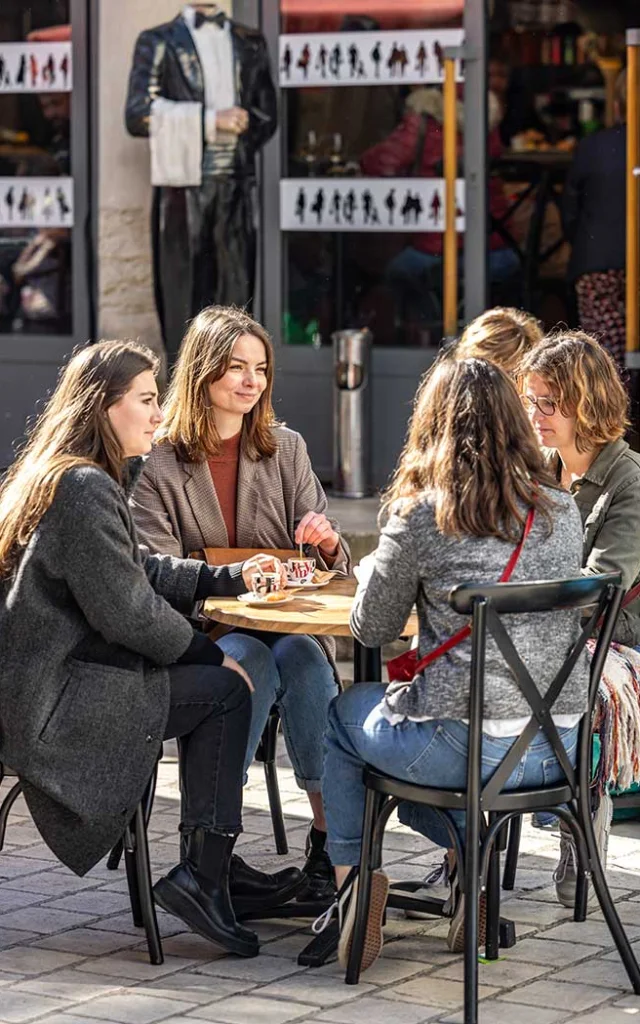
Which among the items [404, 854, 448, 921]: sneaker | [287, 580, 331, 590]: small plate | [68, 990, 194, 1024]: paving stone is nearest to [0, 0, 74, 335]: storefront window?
[287, 580, 331, 590]: small plate

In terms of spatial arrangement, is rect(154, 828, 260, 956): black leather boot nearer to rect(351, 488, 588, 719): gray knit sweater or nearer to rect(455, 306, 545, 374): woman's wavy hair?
rect(351, 488, 588, 719): gray knit sweater

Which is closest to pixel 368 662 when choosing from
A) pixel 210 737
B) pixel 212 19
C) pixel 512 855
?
pixel 210 737

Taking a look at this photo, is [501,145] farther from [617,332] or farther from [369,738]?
[369,738]

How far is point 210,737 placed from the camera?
4.14 m

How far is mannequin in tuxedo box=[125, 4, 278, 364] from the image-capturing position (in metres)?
7.77

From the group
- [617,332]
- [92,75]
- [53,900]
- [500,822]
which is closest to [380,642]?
[500,822]

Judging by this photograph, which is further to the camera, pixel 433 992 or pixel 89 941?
pixel 89 941

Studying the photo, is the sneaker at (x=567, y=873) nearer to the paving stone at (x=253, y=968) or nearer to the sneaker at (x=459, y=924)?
the sneaker at (x=459, y=924)

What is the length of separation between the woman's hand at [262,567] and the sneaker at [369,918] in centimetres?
71

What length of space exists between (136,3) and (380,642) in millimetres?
5093

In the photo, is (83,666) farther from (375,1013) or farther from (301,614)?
(375,1013)

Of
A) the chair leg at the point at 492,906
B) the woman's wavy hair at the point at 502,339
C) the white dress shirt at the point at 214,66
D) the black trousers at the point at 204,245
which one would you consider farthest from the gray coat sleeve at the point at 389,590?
the white dress shirt at the point at 214,66

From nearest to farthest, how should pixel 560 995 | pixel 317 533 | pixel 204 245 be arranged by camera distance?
pixel 560 995 → pixel 317 533 → pixel 204 245

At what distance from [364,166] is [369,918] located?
483 centimetres
